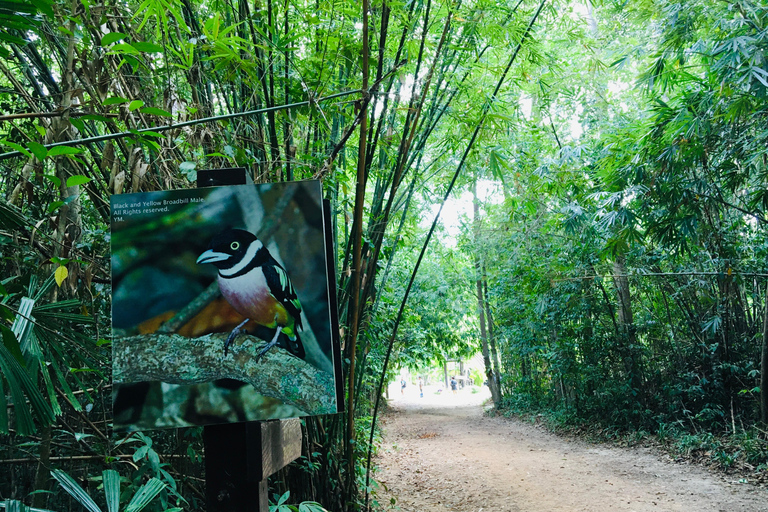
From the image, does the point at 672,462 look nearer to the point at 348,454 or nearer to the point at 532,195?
the point at 532,195

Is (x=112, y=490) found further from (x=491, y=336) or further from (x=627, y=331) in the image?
(x=491, y=336)

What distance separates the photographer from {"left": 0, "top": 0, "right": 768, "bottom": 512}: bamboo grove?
1.34 m

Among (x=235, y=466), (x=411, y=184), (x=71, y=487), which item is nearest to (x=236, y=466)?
(x=235, y=466)

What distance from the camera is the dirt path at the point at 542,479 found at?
13.1 feet

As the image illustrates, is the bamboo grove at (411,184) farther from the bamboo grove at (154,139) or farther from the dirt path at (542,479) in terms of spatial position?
the dirt path at (542,479)

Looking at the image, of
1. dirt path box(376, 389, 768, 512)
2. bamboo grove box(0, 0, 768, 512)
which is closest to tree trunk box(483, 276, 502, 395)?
bamboo grove box(0, 0, 768, 512)

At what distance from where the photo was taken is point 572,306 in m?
7.03

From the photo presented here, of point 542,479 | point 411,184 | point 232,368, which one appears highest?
point 411,184

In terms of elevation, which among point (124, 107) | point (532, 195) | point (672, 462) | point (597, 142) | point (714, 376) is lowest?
point (672, 462)

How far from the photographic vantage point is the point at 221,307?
92cm

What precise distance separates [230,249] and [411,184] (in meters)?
1.50

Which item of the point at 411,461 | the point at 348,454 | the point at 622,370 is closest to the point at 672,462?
the point at 622,370

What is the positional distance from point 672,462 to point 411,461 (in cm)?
273

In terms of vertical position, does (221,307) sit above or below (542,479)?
above
